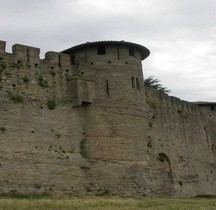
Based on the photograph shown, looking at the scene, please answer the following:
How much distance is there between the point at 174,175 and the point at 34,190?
35.3ft

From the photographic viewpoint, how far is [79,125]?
76.2 ft

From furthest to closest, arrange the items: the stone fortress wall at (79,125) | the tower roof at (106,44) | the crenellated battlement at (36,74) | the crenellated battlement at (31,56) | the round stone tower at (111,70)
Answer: the tower roof at (106,44) → the round stone tower at (111,70) → the crenellated battlement at (31,56) → the crenellated battlement at (36,74) → the stone fortress wall at (79,125)

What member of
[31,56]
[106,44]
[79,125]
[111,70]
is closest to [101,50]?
[106,44]

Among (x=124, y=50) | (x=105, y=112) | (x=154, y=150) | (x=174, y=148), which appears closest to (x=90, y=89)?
(x=105, y=112)

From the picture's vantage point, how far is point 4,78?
70.6 ft

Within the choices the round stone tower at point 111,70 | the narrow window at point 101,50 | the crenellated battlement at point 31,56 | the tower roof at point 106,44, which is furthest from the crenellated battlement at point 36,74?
the narrow window at point 101,50

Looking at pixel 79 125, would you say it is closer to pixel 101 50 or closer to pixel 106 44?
pixel 101 50

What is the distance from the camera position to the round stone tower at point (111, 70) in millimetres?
24156

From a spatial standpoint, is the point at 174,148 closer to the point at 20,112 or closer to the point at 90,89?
the point at 90,89

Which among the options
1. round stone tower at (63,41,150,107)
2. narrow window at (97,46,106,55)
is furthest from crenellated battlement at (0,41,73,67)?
narrow window at (97,46,106,55)

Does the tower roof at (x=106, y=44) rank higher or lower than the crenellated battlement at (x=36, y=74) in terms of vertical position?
higher

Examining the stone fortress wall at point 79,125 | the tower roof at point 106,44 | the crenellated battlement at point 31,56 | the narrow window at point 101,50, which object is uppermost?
the tower roof at point 106,44

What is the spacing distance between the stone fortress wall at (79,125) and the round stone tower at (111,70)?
1.9 inches

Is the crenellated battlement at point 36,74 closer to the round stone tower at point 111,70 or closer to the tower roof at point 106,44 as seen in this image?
the round stone tower at point 111,70
